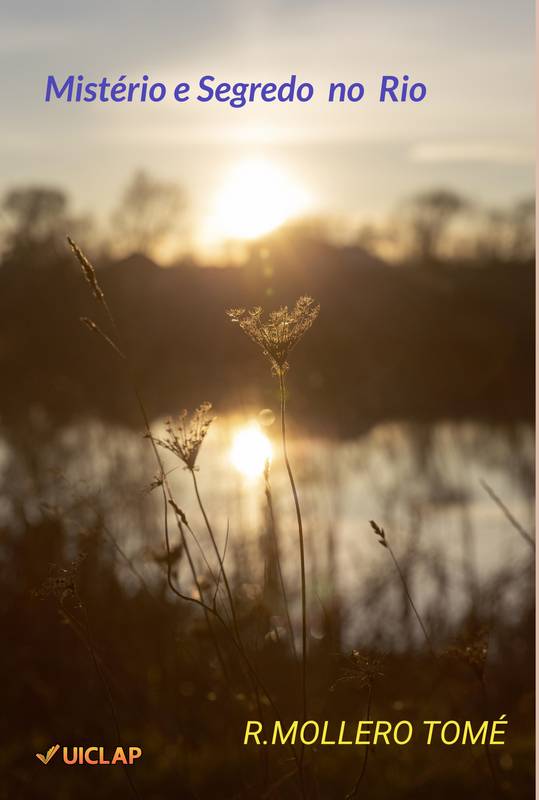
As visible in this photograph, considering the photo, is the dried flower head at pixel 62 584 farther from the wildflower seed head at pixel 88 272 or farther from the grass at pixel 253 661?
the wildflower seed head at pixel 88 272

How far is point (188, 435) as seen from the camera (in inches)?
63.9

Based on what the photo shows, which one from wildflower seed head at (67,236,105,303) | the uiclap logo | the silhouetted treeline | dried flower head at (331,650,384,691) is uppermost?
the silhouetted treeline

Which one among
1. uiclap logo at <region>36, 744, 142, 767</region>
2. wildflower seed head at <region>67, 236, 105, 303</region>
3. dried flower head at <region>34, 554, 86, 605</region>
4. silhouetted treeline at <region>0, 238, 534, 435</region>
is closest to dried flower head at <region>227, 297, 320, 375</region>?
wildflower seed head at <region>67, 236, 105, 303</region>

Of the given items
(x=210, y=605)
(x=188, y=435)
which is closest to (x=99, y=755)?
(x=210, y=605)

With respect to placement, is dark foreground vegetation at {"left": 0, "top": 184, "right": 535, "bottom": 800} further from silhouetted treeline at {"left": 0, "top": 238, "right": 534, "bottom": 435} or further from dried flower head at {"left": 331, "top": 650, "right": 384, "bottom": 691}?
silhouetted treeline at {"left": 0, "top": 238, "right": 534, "bottom": 435}

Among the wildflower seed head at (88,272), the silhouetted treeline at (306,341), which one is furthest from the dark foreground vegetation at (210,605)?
the wildflower seed head at (88,272)

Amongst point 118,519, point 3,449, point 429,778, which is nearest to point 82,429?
point 3,449

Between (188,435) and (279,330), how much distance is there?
0.23 meters

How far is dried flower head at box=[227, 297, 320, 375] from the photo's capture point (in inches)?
62.7

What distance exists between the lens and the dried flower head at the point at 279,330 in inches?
62.7

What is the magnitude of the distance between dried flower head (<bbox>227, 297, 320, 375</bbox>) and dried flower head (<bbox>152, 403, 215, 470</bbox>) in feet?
0.46

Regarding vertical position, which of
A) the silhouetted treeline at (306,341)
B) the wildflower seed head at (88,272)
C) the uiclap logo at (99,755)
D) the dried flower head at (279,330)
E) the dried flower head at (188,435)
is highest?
→ the silhouetted treeline at (306,341)

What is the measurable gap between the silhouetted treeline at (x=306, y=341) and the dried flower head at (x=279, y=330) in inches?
390

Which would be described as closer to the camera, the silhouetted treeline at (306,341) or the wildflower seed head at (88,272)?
the wildflower seed head at (88,272)
